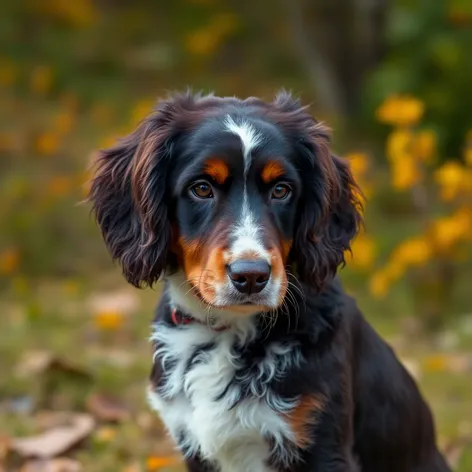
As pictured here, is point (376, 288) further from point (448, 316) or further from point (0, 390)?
point (0, 390)

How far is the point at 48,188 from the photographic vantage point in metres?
9.80

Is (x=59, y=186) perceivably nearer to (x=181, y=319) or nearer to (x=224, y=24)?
(x=224, y=24)

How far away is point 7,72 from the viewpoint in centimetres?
1124

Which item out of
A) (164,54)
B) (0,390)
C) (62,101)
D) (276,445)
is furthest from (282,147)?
(164,54)

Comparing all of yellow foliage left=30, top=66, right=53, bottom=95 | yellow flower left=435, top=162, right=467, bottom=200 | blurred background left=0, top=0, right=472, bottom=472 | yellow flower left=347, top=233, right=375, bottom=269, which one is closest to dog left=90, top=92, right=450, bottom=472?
blurred background left=0, top=0, right=472, bottom=472

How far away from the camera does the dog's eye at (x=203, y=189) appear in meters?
3.71

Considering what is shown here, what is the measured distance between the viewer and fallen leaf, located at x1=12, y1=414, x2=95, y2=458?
505 cm

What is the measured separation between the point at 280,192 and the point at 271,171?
0.11m

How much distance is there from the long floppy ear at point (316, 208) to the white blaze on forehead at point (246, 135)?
0.22m

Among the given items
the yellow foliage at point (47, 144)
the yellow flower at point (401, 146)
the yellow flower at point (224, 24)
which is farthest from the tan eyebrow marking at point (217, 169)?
the yellow flower at point (224, 24)

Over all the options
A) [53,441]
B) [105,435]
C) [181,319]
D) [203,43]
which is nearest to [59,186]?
[203,43]

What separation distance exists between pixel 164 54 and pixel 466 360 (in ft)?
21.1

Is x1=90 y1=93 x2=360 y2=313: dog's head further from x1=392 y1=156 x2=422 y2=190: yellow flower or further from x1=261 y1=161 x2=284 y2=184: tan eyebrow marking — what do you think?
x1=392 y1=156 x2=422 y2=190: yellow flower

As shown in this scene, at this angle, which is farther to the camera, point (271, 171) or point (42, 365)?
point (42, 365)
